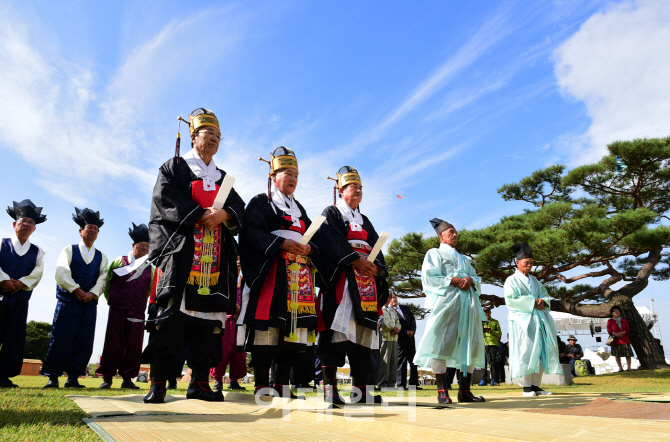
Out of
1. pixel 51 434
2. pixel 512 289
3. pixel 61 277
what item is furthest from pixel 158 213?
pixel 512 289

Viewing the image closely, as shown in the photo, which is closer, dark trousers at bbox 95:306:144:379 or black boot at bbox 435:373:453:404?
black boot at bbox 435:373:453:404

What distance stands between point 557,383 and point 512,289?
17.7 ft

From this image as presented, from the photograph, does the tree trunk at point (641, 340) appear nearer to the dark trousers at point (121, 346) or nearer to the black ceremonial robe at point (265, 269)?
the black ceremonial robe at point (265, 269)

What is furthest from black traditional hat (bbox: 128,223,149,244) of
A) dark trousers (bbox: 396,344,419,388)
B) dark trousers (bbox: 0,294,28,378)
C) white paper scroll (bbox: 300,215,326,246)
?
dark trousers (bbox: 396,344,419,388)

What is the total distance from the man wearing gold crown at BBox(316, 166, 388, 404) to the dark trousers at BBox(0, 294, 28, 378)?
4.08 metres

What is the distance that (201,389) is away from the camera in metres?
3.74

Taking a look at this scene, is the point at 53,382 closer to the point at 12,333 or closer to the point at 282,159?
the point at 12,333

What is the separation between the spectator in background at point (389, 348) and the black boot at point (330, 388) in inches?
231

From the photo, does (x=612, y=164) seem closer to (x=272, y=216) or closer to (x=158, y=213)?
(x=272, y=216)

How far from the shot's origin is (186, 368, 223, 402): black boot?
3715mm

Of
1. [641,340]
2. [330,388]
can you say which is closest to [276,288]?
[330,388]

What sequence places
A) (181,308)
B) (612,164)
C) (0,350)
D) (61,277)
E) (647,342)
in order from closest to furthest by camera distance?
(181,308) → (0,350) → (61,277) → (647,342) → (612,164)

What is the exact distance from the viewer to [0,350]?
5691mm

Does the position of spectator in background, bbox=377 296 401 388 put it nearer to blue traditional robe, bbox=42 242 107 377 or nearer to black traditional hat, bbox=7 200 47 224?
blue traditional robe, bbox=42 242 107 377
